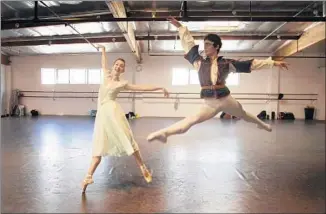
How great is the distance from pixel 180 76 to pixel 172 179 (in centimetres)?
860

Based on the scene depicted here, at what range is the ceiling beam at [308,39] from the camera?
297 inches

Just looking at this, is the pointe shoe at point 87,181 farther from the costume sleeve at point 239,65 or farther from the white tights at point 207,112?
the costume sleeve at point 239,65

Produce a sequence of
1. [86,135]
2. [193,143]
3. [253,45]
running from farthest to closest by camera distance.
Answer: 1. [253,45]
2. [86,135]
3. [193,143]

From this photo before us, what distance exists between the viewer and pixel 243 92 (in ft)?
38.6

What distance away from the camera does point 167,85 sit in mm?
11852

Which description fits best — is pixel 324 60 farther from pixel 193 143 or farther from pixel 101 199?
pixel 101 199

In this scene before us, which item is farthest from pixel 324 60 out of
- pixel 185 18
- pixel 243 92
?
pixel 185 18

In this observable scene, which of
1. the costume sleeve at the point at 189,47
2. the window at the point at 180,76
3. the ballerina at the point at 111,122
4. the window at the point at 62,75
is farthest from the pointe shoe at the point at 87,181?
the window at the point at 180,76

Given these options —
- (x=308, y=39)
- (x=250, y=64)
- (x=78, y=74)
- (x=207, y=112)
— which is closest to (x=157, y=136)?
(x=207, y=112)

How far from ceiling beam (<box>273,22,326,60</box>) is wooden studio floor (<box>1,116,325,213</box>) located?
3470mm

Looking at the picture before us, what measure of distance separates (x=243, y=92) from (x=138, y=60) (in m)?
3.96

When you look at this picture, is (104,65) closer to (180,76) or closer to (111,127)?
(111,127)

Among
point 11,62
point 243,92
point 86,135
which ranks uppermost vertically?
point 11,62

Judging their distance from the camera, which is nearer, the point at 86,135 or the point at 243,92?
the point at 86,135
